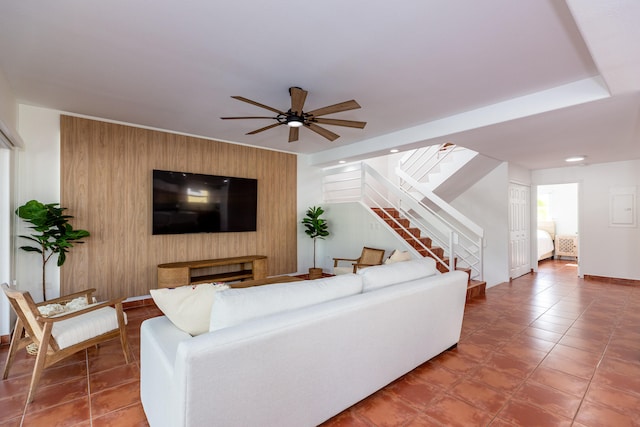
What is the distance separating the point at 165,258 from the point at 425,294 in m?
3.81

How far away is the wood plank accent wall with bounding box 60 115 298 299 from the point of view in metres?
3.85

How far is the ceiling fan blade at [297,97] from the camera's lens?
2613 millimetres

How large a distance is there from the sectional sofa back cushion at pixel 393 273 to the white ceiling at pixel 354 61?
1.70m

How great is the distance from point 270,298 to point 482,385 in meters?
1.79

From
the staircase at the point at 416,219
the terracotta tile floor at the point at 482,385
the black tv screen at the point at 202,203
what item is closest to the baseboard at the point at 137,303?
the terracotta tile floor at the point at 482,385

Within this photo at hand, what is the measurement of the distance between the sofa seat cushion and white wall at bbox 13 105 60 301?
66.5 inches

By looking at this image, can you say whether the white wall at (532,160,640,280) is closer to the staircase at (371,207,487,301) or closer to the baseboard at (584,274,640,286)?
the baseboard at (584,274,640,286)

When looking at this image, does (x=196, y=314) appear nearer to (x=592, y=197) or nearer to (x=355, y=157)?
(x=355, y=157)

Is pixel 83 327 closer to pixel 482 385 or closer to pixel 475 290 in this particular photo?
pixel 482 385

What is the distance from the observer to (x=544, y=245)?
7.98 meters

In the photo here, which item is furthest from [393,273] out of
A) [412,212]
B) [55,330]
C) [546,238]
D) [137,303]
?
[546,238]

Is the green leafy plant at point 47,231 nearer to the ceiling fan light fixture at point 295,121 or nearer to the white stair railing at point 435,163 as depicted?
the ceiling fan light fixture at point 295,121

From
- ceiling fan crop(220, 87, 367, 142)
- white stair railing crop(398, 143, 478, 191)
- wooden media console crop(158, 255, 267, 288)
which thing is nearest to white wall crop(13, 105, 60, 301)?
wooden media console crop(158, 255, 267, 288)

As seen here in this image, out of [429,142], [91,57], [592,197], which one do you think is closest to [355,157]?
[429,142]
